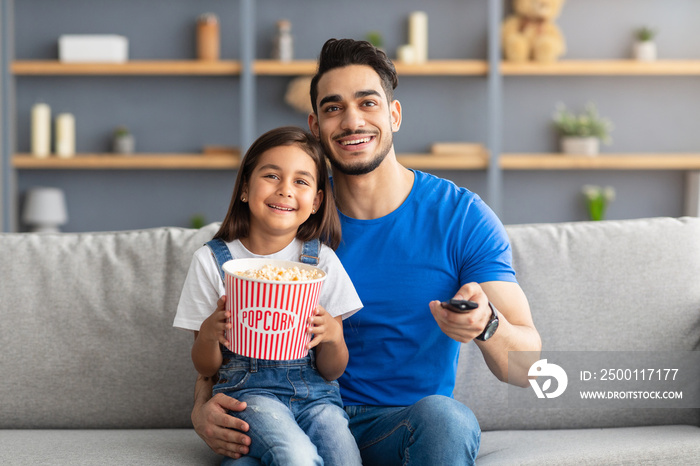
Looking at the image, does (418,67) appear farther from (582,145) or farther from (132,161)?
(132,161)

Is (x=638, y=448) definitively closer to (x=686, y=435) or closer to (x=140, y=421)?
(x=686, y=435)

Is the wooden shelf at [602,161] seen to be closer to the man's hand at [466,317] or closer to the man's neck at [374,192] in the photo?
the man's neck at [374,192]

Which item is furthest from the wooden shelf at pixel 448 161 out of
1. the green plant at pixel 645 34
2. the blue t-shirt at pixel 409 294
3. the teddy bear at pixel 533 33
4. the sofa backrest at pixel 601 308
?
the blue t-shirt at pixel 409 294

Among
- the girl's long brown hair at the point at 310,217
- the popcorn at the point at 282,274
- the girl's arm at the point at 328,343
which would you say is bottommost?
the girl's arm at the point at 328,343

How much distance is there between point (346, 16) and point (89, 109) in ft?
5.89

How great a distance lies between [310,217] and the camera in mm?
1649

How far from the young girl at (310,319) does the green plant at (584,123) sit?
3133 mm

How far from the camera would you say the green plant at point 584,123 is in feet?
14.3

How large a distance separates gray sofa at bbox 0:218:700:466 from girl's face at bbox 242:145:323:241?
397 mm

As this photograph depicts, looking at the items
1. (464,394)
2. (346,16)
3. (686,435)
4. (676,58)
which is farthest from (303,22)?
(686,435)

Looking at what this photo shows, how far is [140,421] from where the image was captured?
1777 mm

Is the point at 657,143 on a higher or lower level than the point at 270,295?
higher

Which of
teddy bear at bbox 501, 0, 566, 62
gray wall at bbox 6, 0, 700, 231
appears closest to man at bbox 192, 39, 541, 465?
teddy bear at bbox 501, 0, 566, 62

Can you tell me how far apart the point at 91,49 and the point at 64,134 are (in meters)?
0.56
